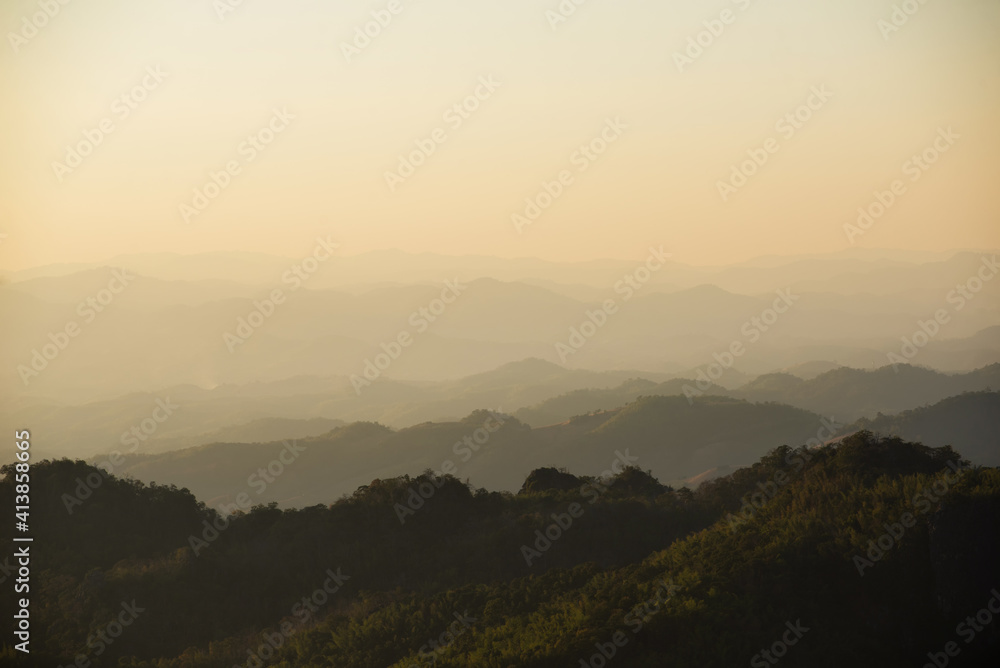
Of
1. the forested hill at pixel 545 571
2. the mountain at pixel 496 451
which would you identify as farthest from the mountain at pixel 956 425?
the forested hill at pixel 545 571

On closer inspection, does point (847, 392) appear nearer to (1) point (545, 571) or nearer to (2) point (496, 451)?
(2) point (496, 451)

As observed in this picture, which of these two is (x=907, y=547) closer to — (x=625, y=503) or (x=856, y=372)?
(x=625, y=503)

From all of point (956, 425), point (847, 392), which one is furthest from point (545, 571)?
point (847, 392)

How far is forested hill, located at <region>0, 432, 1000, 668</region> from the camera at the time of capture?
16.6 meters

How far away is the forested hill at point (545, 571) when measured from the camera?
54.6 ft

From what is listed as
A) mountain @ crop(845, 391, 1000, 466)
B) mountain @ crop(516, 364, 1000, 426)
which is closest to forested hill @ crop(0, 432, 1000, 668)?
mountain @ crop(845, 391, 1000, 466)

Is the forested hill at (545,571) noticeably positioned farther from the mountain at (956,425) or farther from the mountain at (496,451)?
the mountain at (956,425)

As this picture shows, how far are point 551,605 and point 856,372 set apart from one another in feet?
505

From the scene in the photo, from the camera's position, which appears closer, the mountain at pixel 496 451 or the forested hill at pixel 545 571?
the forested hill at pixel 545 571

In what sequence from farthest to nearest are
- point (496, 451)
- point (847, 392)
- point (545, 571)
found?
1. point (847, 392)
2. point (496, 451)
3. point (545, 571)

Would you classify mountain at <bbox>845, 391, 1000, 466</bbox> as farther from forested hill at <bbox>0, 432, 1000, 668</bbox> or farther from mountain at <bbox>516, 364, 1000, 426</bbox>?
forested hill at <bbox>0, 432, 1000, 668</bbox>

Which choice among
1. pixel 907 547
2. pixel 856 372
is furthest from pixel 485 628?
pixel 856 372

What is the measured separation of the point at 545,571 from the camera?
25.2m

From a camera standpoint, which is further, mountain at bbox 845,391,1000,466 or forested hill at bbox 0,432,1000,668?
mountain at bbox 845,391,1000,466
